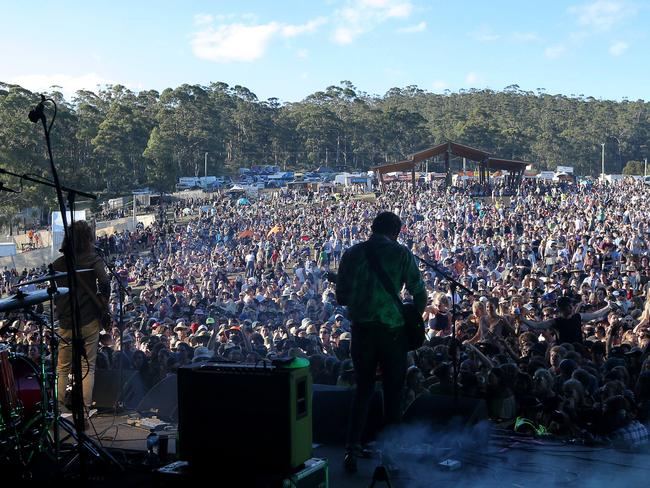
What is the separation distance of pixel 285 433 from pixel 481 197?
105ft

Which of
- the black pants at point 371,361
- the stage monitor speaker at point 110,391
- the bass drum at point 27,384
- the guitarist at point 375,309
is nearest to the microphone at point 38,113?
the bass drum at point 27,384

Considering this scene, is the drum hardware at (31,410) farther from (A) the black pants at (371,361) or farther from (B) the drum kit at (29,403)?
(A) the black pants at (371,361)

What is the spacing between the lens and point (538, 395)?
4984 mm

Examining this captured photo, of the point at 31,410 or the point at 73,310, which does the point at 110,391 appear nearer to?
the point at 31,410

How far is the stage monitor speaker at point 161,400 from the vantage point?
5402 mm

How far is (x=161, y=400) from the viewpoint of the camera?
216 inches

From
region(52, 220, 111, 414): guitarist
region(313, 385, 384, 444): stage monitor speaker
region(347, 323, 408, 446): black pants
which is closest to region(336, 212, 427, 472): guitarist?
region(347, 323, 408, 446): black pants

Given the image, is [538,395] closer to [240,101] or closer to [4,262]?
[4,262]

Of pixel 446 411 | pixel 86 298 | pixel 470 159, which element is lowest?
pixel 446 411

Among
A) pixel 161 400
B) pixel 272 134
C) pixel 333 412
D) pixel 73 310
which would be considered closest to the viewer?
pixel 73 310

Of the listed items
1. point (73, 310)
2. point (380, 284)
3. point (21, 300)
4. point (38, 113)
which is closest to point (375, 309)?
point (380, 284)

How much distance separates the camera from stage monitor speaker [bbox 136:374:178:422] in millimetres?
5402

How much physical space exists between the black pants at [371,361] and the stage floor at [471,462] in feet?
0.78

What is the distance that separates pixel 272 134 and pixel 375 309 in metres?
68.8
